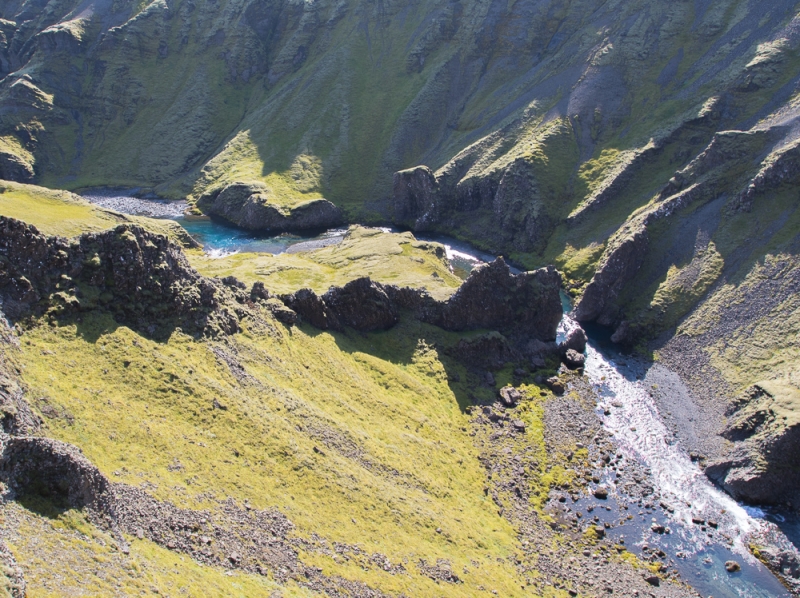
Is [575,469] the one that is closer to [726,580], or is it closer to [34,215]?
[726,580]

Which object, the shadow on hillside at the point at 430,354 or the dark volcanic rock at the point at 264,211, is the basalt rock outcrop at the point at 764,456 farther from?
the dark volcanic rock at the point at 264,211

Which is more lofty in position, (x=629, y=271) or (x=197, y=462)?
(x=629, y=271)

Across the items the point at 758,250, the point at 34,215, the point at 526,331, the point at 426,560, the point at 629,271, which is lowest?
the point at 426,560

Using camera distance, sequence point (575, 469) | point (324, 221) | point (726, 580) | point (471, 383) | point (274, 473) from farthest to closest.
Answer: point (324, 221) < point (471, 383) < point (575, 469) < point (726, 580) < point (274, 473)

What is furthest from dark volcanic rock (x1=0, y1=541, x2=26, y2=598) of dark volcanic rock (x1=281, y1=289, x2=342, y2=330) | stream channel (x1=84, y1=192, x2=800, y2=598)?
stream channel (x1=84, y1=192, x2=800, y2=598)

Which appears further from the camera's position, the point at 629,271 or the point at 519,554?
the point at 629,271

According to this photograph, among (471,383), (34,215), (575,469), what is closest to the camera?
(575,469)

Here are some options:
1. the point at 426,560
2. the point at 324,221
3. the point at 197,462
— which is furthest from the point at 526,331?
the point at 324,221

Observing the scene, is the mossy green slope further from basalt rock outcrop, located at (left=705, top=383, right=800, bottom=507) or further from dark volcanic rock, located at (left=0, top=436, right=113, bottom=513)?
basalt rock outcrop, located at (left=705, top=383, right=800, bottom=507)

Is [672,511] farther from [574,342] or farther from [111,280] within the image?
[111,280]
